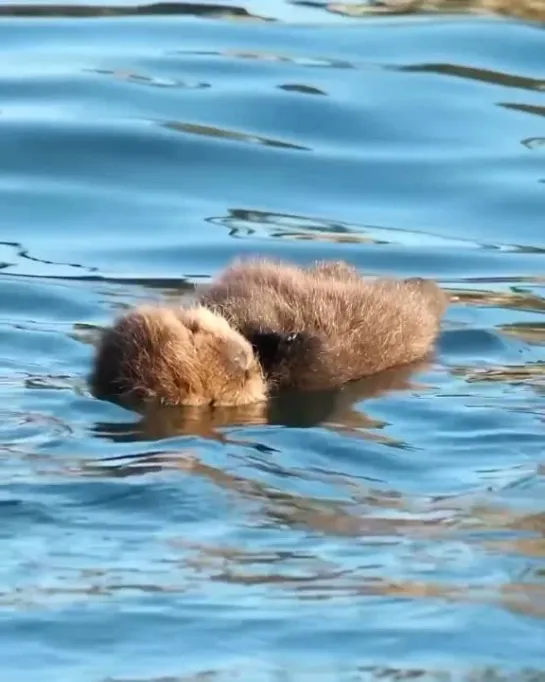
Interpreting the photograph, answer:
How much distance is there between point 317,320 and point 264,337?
0.80ft

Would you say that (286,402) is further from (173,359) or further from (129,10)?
(129,10)

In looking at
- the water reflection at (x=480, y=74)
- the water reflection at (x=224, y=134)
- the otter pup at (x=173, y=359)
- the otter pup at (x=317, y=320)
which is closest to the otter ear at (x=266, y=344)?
the otter pup at (x=317, y=320)

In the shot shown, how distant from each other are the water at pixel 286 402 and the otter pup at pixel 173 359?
107mm

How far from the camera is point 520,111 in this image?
40.4ft

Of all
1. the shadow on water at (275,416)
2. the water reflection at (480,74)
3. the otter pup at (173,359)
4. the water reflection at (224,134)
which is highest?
the water reflection at (480,74)

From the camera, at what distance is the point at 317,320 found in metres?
7.45

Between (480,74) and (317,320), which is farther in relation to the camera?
(480,74)

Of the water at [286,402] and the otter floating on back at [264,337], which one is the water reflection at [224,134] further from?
the otter floating on back at [264,337]

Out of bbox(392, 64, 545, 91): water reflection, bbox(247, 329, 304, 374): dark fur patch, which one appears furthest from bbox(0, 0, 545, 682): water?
bbox(247, 329, 304, 374): dark fur patch

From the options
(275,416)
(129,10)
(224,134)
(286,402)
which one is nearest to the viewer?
(275,416)

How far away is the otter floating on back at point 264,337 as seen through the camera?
6.93 metres


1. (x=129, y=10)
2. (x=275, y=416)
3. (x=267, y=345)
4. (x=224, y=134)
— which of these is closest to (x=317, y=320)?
(x=267, y=345)

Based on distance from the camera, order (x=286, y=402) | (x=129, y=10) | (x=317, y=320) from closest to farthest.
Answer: (x=286, y=402) → (x=317, y=320) → (x=129, y=10)

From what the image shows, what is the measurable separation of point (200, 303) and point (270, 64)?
6.07m
